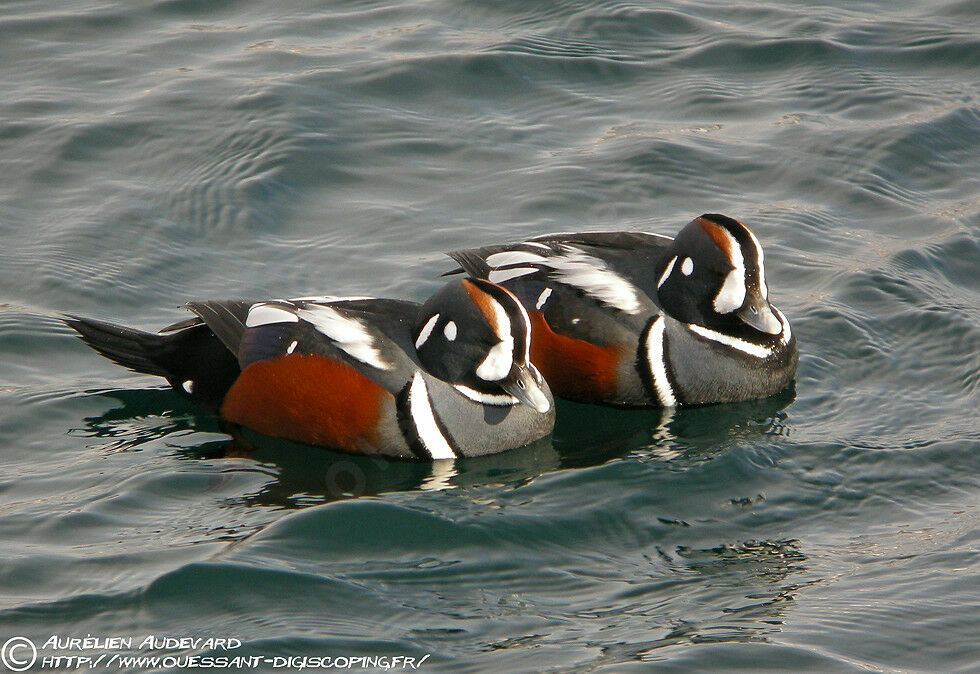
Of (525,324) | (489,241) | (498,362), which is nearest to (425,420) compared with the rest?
(498,362)

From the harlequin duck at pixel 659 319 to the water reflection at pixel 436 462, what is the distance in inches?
6.1

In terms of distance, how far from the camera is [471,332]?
7574mm

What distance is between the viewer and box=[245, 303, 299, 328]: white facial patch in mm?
7672

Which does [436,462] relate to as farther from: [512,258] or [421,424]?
[512,258]

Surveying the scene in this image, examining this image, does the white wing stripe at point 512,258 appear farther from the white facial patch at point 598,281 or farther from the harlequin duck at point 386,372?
the harlequin duck at point 386,372

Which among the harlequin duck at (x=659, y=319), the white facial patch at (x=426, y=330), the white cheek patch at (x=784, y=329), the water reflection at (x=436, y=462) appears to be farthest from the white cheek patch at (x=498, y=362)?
the white cheek patch at (x=784, y=329)

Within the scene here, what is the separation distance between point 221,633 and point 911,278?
567 centimetres

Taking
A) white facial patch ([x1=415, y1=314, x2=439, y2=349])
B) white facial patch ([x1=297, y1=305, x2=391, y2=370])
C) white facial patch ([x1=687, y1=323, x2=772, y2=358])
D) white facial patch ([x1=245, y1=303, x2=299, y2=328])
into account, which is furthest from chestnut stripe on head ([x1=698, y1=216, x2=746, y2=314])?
white facial patch ([x1=245, y1=303, x2=299, y2=328])

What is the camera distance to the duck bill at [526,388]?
Result: 7715mm

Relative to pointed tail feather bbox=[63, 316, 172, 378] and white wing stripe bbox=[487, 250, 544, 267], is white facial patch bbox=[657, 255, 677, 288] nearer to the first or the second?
white wing stripe bbox=[487, 250, 544, 267]

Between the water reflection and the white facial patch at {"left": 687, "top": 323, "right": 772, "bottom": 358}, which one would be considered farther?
the white facial patch at {"left": 687, "top": 323, "right": 772, "bottom": 358}

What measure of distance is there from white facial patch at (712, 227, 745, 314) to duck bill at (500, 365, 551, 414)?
131cm

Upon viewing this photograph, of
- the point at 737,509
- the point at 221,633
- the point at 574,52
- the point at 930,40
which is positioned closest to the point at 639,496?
the point at 737,509

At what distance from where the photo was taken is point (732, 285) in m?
8.34
